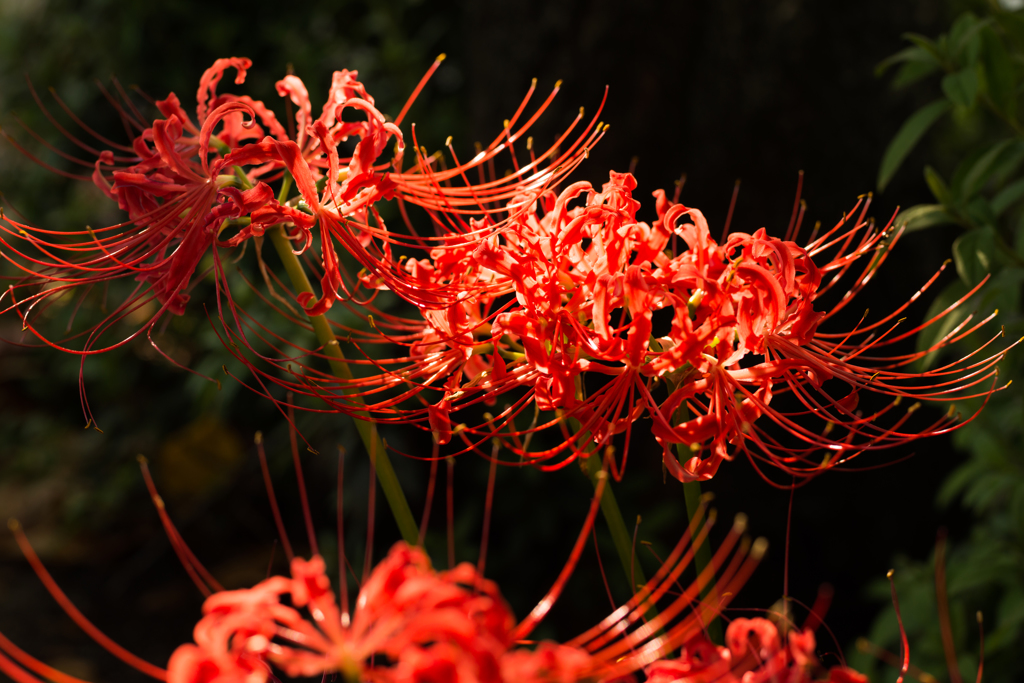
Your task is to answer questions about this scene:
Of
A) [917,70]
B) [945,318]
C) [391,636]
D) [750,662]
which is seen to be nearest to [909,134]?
[917,70]

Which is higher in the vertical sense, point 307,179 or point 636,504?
point 307,179

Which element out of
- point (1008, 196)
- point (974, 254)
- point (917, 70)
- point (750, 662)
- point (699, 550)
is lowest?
point (750, 662)

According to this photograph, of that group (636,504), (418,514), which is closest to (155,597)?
(418,514)

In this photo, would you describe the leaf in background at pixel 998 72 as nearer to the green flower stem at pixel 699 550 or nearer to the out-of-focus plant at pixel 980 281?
the out-of-focus plant at pixel 980 281

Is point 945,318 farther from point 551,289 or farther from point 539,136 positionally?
point 539,136

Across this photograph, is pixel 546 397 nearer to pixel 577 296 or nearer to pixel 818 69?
pixel 577 296

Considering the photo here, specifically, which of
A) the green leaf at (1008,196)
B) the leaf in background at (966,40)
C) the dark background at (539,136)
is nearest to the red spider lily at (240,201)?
the leaf in background at (966,40)

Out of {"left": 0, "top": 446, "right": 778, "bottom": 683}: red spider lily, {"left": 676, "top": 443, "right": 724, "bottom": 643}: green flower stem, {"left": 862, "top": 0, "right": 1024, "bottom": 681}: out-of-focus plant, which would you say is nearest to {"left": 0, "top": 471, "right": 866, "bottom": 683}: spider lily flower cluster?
{"left": 0, "top": 446, "right": 778, "bottom": 683}: red spider lily
